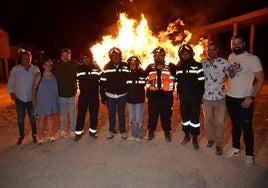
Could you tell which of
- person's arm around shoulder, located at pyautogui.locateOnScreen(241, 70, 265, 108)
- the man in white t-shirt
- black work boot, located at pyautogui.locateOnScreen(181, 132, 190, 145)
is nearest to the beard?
the man in white t-shirt

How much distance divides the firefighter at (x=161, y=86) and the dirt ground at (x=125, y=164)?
0.67 m

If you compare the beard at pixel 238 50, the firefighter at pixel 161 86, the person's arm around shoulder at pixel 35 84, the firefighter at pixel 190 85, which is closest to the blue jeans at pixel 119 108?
the firefighter at pixel 161 86

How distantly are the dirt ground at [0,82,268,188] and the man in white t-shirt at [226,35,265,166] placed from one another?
25.8 inches

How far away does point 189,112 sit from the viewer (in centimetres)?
637

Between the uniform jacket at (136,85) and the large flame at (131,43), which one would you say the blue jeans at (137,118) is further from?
the large flame at (131,43)

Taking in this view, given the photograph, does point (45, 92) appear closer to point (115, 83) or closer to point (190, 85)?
point (115, 83)

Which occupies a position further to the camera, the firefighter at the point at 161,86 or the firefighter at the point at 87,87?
the firefighter at the point at 87,87

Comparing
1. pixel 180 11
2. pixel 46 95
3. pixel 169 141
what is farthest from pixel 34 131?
pixel 180 11

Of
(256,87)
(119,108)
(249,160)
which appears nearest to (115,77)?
(119,108)

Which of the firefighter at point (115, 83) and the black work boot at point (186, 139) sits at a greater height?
the firefighter at point (115, 83)

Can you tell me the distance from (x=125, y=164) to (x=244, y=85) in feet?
8.60

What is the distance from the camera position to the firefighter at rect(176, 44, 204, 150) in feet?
19.8

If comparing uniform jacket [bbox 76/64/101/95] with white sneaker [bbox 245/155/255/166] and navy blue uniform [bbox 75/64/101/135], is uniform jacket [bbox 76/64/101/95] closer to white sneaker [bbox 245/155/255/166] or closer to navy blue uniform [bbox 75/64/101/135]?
navy blue uniform [bbox 75/64/101/135]

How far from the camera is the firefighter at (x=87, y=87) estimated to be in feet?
22.1
